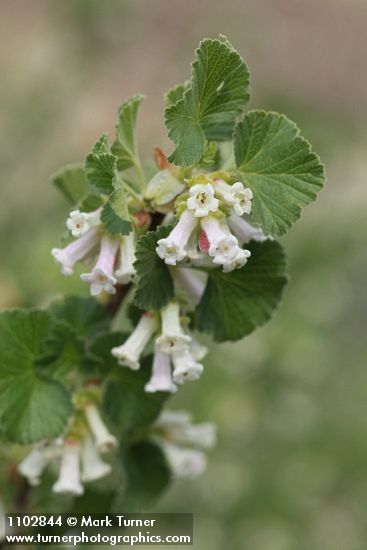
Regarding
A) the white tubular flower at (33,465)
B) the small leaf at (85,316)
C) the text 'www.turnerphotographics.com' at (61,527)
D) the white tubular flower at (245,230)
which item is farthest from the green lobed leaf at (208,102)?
the text 'www.turnerphotographics.com' at (61,527)

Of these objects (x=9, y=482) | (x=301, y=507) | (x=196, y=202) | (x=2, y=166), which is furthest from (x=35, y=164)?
(x=196, y=202)

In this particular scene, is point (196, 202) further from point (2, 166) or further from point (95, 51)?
point (95, 51)

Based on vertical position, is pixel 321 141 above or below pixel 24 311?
above

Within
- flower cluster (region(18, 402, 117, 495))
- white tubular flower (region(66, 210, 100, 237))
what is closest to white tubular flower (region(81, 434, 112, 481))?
flower cluster (region(18, 402, 117, 495))

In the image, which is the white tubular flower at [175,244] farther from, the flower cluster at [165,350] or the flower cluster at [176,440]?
the flower cluster at [176,440]

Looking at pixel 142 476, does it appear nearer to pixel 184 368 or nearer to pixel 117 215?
pixel 184 368

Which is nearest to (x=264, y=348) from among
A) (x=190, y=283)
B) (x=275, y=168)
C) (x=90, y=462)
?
(x=90, y=462)
